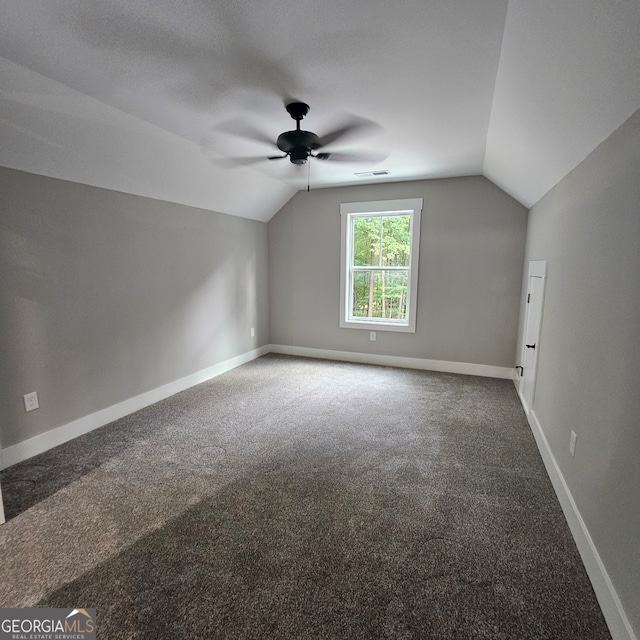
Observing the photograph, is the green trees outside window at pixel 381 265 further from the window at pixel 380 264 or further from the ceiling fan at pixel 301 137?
the ceiling fan at pixel 301 137

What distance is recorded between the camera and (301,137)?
7.64 ft

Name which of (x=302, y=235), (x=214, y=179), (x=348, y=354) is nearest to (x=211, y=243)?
(x=214, y=179)

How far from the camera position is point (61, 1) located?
1.42 m

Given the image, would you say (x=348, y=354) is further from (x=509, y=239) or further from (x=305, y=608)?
(x=305, y=608)

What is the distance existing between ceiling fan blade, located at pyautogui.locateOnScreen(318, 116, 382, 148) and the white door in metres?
1.81

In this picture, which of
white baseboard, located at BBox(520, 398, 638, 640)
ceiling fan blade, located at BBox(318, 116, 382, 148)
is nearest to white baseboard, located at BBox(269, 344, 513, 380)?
white baseboard, located at BBox(520, 398, 638, 640)

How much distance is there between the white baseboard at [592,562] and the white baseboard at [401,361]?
6.70 feet

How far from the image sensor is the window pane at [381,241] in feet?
15.6

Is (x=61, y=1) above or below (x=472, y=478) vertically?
above

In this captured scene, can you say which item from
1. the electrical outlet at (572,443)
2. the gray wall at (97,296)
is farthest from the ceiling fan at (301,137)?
the electrical outlet at (572,443)

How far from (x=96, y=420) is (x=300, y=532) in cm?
219

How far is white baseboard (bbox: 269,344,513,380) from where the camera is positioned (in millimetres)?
4430

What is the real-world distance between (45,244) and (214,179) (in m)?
1.73

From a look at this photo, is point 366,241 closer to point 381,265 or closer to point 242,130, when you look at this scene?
point 381,265
